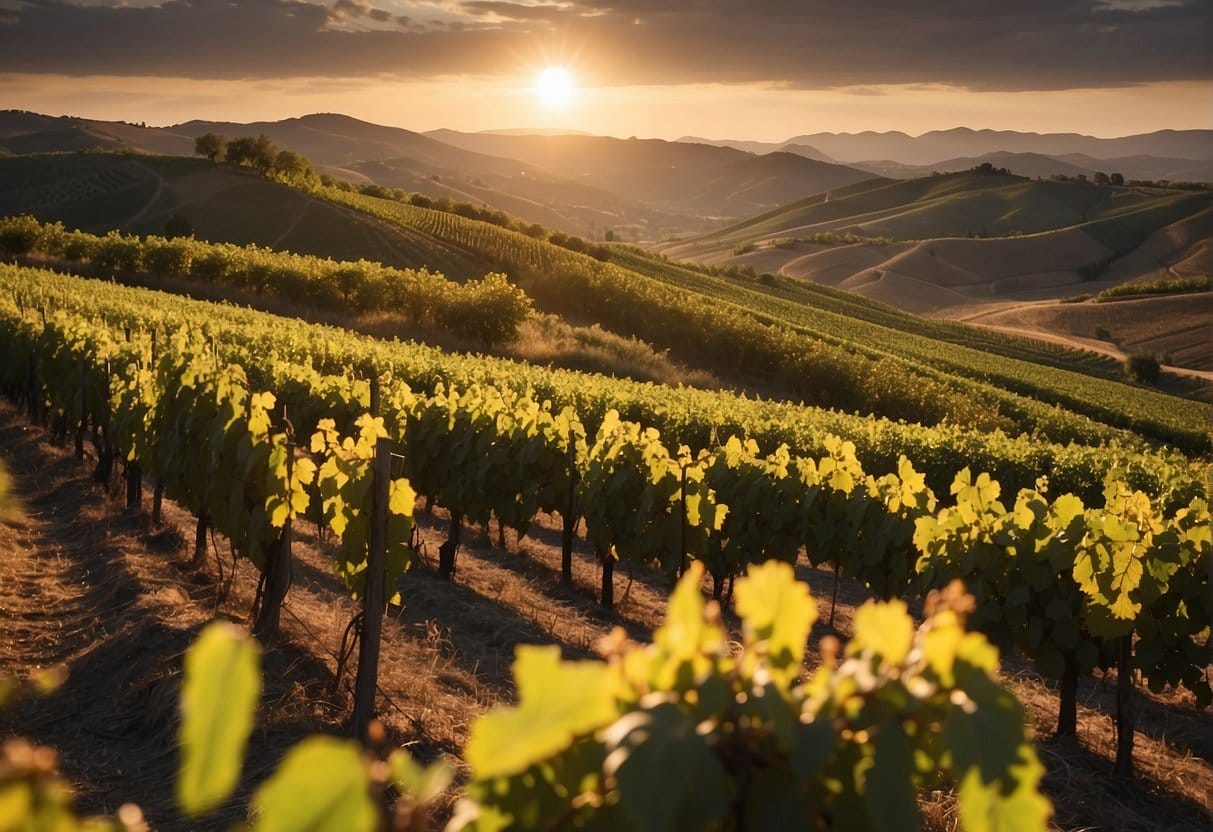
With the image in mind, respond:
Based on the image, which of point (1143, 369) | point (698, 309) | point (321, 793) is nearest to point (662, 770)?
point (321, 793)

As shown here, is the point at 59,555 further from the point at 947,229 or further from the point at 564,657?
the point at 947,229

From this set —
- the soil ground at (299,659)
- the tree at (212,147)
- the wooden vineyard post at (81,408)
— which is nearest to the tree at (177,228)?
the tree at (212,147)

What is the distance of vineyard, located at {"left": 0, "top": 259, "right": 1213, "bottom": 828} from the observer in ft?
27.1

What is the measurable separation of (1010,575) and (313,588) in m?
6.33

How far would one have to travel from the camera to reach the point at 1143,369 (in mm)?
67875

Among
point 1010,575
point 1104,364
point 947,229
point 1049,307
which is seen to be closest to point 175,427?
point 1010,575

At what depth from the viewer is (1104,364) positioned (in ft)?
237

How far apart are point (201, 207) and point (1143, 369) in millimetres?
61386

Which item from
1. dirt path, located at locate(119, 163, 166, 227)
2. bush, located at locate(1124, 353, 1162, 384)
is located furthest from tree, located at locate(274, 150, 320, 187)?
bush, located at locate(1124, 353, 1162, 384)

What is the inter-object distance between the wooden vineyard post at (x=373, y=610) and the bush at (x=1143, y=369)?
69.2 meters

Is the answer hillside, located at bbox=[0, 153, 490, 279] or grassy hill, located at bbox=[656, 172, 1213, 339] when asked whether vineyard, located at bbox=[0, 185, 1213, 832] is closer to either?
hillside, located at bbox=[0, 153, 490, 279]

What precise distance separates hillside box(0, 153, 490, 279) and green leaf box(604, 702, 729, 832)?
59.8m

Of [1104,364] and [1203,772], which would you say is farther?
[1104,364]

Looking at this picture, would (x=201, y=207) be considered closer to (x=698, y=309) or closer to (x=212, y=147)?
(x=212, y=147)
